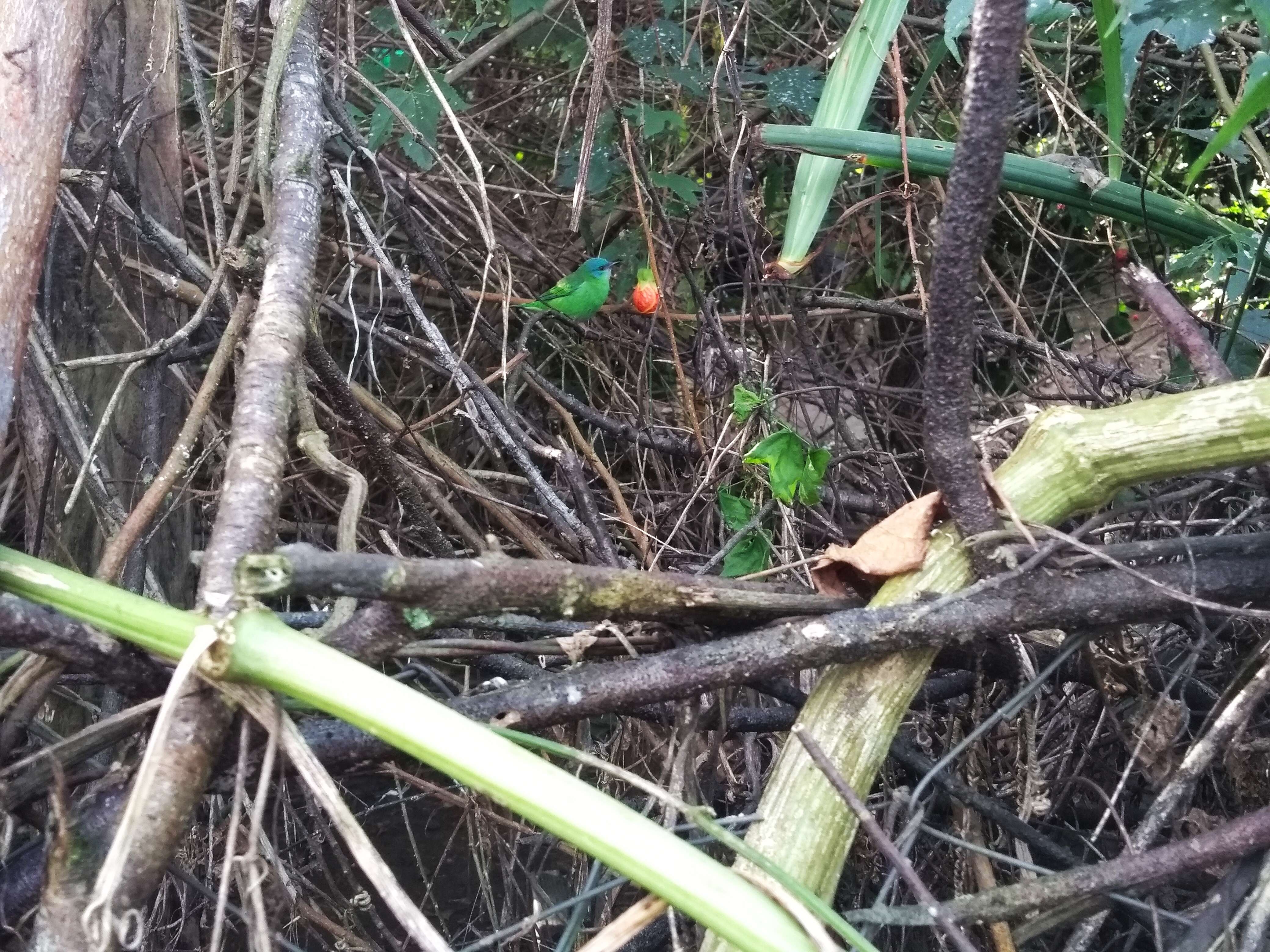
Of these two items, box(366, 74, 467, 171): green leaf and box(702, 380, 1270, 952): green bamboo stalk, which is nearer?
box(702, 380, 1270, 952): green bamboo stalk

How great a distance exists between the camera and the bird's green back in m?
2.30

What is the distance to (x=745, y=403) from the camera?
1452 millimetres

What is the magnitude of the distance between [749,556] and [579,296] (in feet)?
3.77

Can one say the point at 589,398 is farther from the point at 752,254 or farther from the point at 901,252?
the point at 901,252

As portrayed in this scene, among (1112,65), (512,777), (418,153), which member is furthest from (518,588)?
(418,153)

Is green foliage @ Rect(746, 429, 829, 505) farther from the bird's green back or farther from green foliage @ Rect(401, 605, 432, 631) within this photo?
→ the bird's green back

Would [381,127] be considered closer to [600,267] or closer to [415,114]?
[415,114]

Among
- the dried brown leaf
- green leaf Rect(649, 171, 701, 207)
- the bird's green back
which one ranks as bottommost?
the bird's green back

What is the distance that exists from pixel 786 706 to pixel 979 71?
830 millimetres

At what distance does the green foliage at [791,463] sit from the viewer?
131cm

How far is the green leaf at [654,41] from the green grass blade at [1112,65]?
3.54 ft

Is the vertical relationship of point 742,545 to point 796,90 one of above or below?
below

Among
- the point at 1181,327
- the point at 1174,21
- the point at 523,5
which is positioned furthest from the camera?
the point at 523,5

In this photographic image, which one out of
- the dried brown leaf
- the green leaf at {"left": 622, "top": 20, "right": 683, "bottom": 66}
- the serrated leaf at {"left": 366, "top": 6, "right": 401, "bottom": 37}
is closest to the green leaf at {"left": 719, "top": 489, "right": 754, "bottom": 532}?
the dried brown leaf
